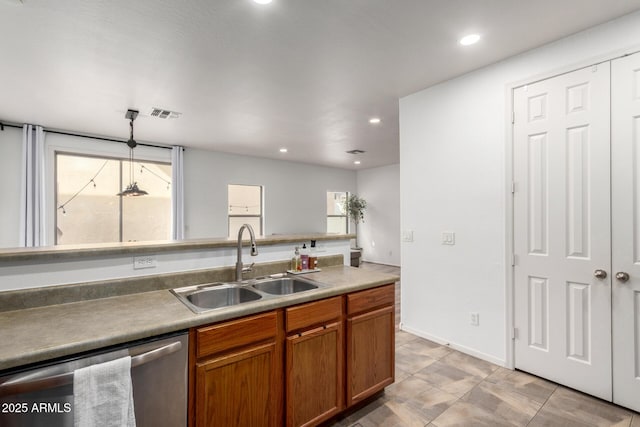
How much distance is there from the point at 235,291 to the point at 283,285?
1.20 feet

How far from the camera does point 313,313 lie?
1.77 metres

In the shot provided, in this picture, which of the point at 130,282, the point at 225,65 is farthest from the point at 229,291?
the point at 225,65

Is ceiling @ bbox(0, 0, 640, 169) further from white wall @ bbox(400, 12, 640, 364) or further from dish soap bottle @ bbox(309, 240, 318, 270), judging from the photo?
dish soap bottle @ bbox(309, 240, 318, 270)

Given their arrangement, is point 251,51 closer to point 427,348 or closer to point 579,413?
point 427,348

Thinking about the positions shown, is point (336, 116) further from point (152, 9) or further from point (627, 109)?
point (627, 109)

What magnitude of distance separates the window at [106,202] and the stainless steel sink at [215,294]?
4138 millimetres

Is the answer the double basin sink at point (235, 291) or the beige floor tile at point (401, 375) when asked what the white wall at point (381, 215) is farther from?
the double basin sink at point (235, 291)

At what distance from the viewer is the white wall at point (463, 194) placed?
8.57ft

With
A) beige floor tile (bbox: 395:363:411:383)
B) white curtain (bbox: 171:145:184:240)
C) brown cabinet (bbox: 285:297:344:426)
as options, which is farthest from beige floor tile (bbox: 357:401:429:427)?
white curtain (bbox: 171:145:184:240)

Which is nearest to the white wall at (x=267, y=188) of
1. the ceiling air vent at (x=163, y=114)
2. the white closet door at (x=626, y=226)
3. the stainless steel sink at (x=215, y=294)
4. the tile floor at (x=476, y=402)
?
the ceiling air vent at (x=163, y=114)

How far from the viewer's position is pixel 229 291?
1966 millimetres

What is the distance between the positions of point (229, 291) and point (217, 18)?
1848 millimetres

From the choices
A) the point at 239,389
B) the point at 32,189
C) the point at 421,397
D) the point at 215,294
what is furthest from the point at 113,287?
the point at 32,189

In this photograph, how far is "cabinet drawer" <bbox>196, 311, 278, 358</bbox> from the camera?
4.54ft
